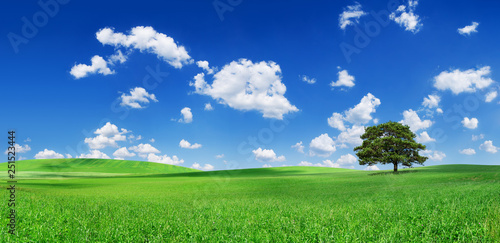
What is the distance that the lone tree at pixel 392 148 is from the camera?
58.2m

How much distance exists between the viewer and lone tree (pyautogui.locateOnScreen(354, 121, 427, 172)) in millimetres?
58162

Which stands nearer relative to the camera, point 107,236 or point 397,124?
point 107,236

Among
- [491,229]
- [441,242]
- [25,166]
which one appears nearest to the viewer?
[441,242]

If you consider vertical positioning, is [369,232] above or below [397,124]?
below

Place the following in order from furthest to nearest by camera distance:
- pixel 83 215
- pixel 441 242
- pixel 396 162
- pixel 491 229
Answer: pixel 396 162
pixel 83 215
pixel 491 229
pixel 441 242

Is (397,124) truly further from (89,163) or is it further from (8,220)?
(89,163)

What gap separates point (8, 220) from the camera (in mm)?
11039

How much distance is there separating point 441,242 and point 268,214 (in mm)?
6473

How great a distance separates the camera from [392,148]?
5997 centimetres

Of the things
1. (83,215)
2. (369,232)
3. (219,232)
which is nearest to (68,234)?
(83,215)

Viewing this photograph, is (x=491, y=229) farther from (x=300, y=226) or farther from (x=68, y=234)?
(x=68, y=234)

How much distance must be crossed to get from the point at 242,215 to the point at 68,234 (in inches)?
259

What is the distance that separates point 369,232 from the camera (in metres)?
8.96

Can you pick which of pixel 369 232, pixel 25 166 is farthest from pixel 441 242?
pixel 25 166
